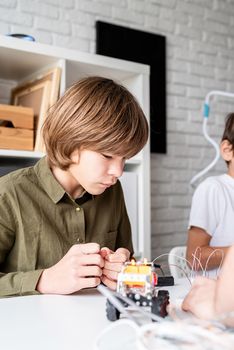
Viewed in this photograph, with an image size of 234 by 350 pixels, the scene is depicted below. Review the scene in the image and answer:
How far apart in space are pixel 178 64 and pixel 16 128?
4.13 ft

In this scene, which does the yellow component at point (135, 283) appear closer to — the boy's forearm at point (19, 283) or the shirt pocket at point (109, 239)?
the boy's forearm at point (19, 283)

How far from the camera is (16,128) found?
160 cm

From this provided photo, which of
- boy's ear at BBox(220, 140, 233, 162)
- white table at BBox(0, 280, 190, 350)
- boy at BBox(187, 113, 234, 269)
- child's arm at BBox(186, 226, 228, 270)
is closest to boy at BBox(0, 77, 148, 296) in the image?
white table at BBox(0, 280, 190, 350)

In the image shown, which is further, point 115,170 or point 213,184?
point 213,184

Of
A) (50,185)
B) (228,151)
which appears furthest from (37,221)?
(228,151)

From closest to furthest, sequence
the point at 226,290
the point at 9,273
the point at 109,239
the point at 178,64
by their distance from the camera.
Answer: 1. the point at 226,290
2. the point at 9,273
3. the point at 109,239
4. the point at 178,64

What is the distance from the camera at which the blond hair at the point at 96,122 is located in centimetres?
93

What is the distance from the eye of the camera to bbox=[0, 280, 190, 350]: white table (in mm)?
512

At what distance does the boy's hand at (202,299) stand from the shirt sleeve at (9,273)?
311 mm

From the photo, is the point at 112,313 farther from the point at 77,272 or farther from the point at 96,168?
the point at 96,168

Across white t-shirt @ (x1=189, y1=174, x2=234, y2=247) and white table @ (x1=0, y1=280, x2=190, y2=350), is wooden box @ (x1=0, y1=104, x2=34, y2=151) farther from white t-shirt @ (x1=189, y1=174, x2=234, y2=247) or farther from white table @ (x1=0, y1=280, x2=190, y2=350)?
white table @ (x1=0, y1=280, x2=190, y2=350)

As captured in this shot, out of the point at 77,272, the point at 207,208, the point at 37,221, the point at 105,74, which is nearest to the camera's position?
the point at 77,272

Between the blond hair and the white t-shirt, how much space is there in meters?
0.64

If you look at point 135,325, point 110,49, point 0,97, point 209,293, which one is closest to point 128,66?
point 110,49
